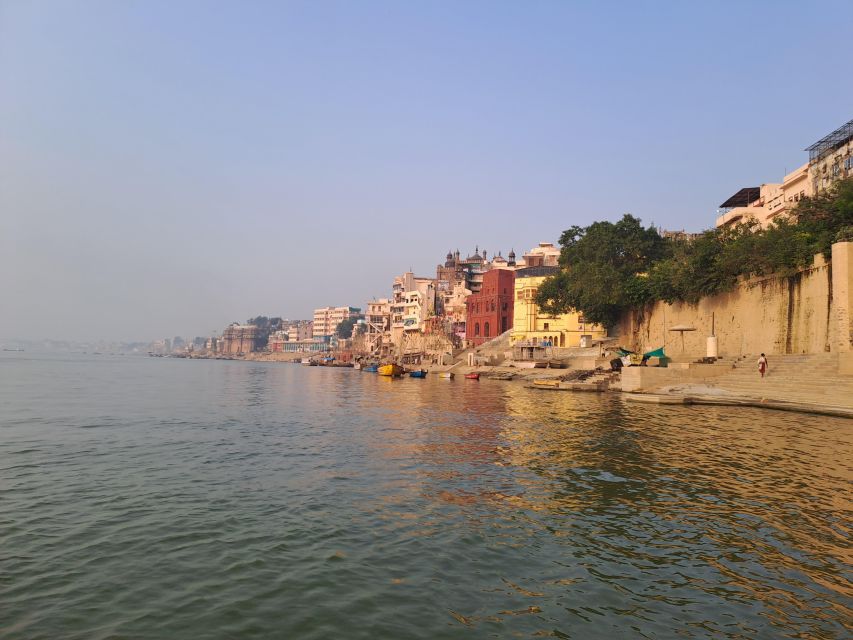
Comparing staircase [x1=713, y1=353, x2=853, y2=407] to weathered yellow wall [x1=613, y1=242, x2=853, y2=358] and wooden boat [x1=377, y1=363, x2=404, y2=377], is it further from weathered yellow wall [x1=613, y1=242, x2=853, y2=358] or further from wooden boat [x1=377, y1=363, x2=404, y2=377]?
wooden boat [x1=377, y1=363, x2=404, y2=377]

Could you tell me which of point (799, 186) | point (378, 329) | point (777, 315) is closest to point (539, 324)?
point (799, 186)

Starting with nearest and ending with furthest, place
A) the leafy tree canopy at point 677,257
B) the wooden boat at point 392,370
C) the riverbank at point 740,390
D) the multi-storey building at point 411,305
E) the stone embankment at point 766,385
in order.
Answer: the riverbank at point 740,390, the stone embankment at point 766,385, the leafy tree canopy at point 677,257, the wooden boat at point 392,370, the multi-storey building at point 411,305

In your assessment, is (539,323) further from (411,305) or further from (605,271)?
(411,305)

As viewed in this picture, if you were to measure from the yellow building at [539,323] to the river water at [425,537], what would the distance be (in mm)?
58305

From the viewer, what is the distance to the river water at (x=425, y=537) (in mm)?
6191

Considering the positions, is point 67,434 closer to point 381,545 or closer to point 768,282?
point 381,545

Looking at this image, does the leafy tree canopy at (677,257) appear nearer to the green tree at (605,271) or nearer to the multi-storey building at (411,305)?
the green tree at (605,271)

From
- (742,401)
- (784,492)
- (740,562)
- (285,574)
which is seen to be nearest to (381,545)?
(285,574)

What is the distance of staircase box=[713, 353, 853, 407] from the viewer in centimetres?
2494

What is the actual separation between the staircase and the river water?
7.18 m

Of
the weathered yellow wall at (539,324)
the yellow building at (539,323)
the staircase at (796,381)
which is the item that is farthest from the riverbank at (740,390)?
the weathered yellow wall at (539,324)

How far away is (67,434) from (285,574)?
1623 cm

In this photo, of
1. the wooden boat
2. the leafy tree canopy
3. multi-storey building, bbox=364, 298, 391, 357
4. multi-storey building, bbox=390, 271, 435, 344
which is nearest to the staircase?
the leafy tree canopy

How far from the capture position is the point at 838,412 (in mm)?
23891
